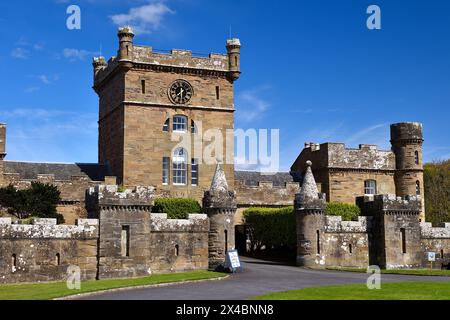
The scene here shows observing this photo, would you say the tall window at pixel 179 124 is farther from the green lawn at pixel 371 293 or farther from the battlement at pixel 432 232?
the green lawn at pixel 371 293

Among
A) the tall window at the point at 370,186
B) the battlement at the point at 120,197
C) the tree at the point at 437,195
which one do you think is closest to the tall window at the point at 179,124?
the tall window at the point at 370,186

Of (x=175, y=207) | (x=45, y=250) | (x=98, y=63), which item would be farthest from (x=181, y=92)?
(x=45, y=250)

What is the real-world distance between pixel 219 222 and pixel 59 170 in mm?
18240

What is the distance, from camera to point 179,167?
44.5m

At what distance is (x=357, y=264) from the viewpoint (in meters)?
33.2

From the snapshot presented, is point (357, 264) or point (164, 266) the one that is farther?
point (357, 264)

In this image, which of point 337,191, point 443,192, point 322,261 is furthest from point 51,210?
point 443,192

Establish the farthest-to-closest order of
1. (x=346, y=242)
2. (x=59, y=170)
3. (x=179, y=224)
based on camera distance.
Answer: (x=59, y=170), (x=346, y=242), (x=179, y=224)

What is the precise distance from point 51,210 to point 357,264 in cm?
1714

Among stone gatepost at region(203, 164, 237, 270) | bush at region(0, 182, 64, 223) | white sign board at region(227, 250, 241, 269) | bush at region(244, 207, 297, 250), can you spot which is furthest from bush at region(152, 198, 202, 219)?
white sign board at region(227, 250, 241, 269)

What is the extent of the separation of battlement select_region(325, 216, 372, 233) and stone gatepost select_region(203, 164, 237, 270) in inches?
210

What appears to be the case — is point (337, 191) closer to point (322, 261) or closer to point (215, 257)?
point (322, 261)

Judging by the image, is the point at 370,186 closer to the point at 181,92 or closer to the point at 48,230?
the point at 181,92
